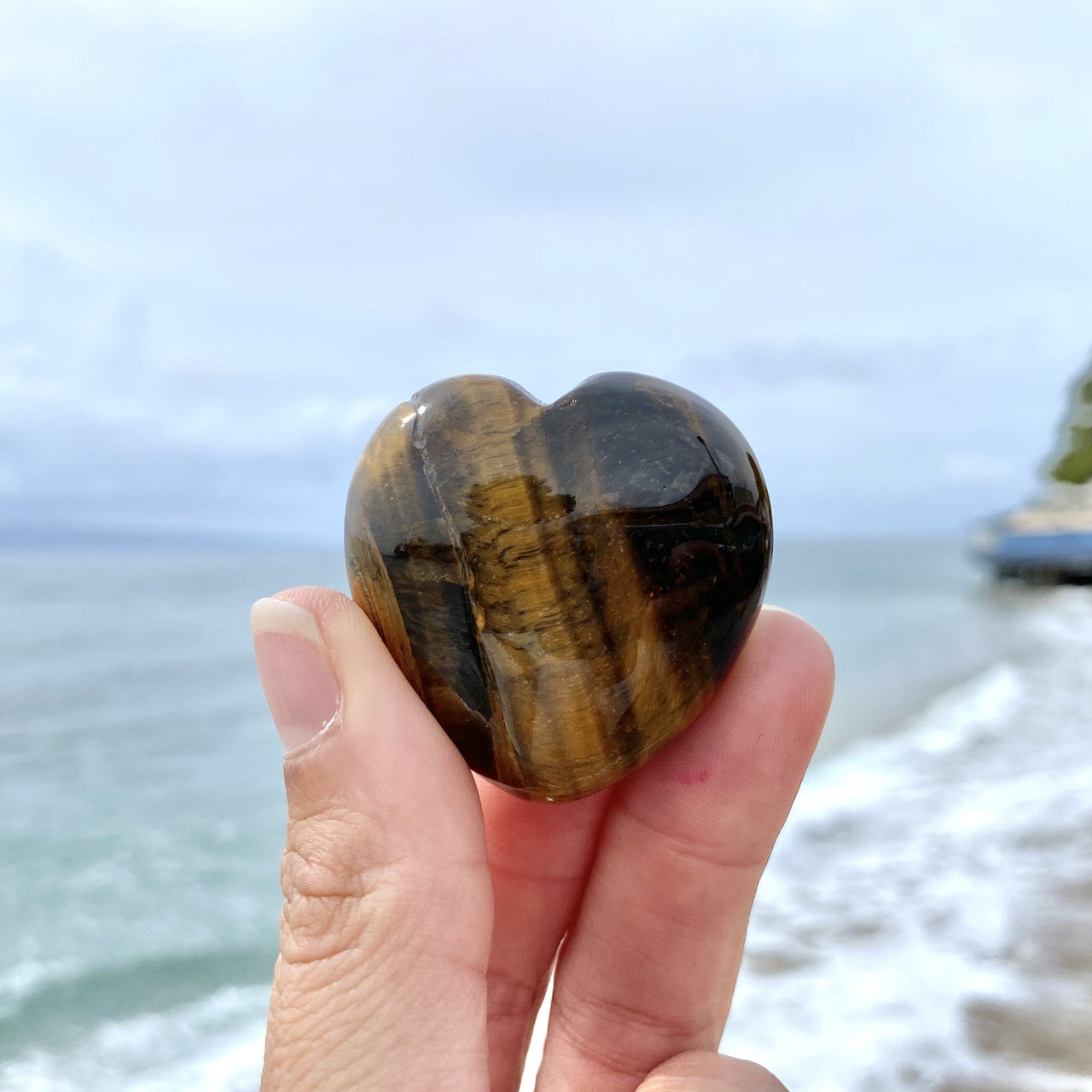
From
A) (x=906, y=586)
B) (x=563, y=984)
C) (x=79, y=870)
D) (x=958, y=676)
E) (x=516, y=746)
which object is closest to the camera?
(x=516, y=746)

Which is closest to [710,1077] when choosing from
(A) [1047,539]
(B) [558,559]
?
(B) [558,559]

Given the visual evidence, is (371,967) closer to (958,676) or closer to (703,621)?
(703,621)

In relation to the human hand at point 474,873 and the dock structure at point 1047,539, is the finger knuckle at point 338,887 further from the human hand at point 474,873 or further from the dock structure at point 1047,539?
the dock structure at point 1047,539

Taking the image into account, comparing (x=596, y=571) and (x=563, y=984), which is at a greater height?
(x=596, y=571)

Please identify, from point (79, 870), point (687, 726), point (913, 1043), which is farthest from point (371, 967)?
point (79, 870)

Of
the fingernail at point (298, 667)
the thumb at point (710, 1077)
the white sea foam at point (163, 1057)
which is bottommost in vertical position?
the white sea foam at point (163, 1057)

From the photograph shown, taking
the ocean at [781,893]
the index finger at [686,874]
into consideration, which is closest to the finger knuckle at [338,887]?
the index finger at [686,874]

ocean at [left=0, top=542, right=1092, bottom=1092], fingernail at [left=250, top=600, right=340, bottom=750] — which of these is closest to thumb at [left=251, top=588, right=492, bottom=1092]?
fingernail at [left=250, top=600, right=340, bottom=750]
